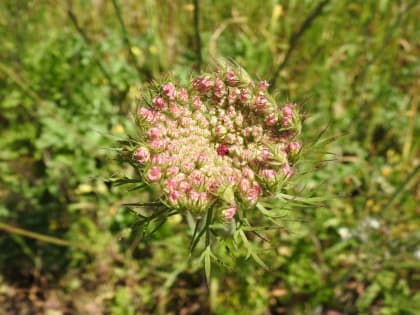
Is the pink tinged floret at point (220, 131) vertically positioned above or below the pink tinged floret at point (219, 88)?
below

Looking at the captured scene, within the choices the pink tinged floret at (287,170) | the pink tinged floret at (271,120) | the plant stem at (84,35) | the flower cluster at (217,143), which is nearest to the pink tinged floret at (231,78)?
the flower cluster at (217,143)

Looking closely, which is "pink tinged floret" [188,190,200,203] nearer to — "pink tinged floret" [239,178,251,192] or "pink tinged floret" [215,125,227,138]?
"pink tinged floret" [239,178,251,192]

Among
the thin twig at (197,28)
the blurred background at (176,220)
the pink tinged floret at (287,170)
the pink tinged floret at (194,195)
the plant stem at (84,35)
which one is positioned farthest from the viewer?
the blurred background at (176,220)

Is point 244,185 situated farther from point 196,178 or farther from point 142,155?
point 142,155

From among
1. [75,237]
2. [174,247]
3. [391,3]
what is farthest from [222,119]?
[391,3]

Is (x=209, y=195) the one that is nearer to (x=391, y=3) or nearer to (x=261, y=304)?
(x=261, y=304)

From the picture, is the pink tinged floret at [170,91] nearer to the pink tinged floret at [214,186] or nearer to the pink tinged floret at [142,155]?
the pink tinged floret at [142,155]

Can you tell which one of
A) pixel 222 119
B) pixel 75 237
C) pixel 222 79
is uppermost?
pixel 222 79

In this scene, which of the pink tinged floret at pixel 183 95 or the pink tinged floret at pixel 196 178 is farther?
the pink tinged floret at pixel 183 95
